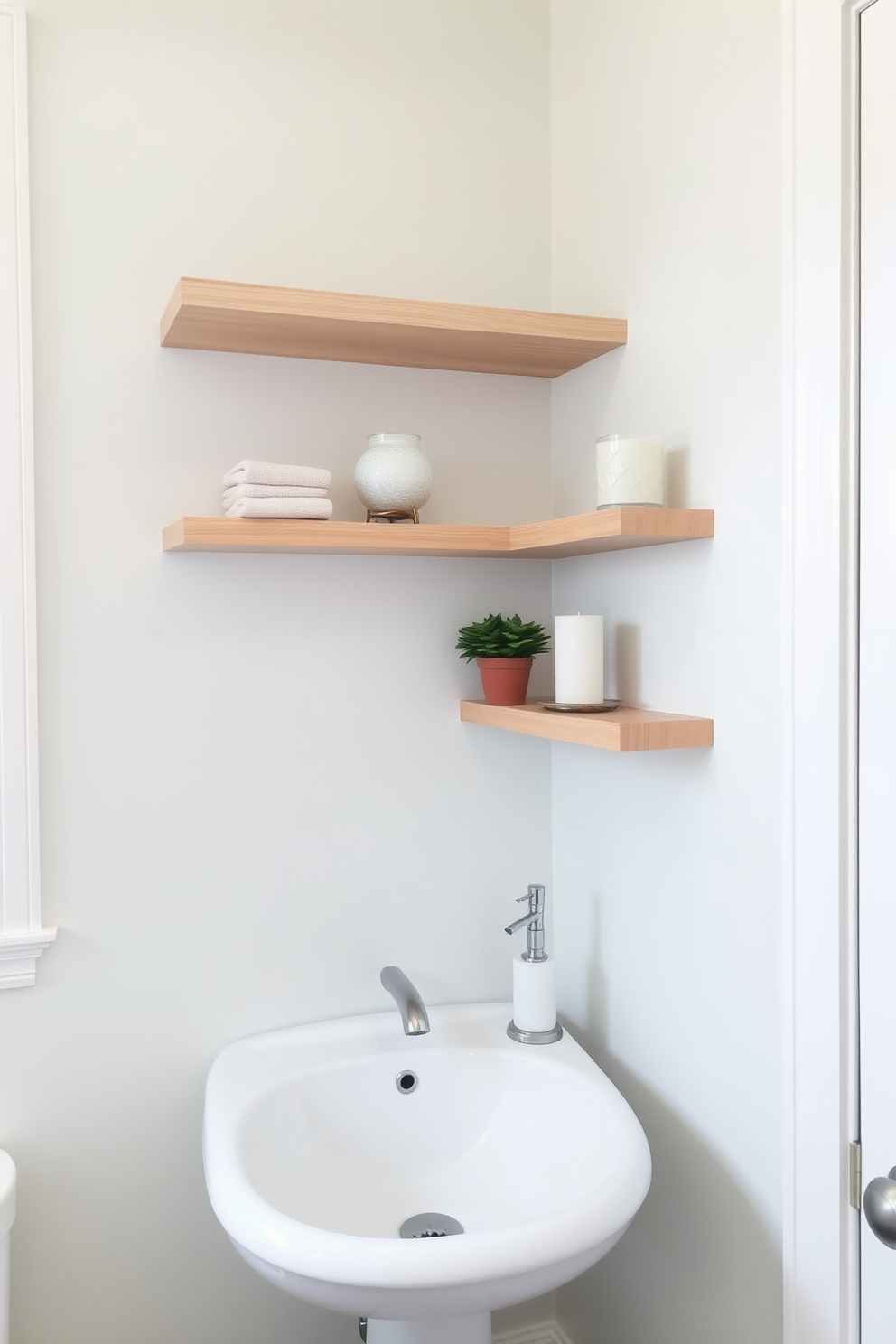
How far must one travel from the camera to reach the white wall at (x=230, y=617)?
1422mm

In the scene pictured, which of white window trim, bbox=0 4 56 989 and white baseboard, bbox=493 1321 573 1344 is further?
white baseboard, bbox=493 1321 573 1344

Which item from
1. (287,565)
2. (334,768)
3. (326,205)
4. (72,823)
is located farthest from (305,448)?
(72,823)

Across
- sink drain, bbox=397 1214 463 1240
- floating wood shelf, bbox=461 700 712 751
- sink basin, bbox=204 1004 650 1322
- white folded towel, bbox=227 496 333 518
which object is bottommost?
sink drain, bbox=397 1214 463 1240

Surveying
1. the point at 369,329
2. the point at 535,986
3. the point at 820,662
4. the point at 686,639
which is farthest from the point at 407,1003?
the point at 369,329

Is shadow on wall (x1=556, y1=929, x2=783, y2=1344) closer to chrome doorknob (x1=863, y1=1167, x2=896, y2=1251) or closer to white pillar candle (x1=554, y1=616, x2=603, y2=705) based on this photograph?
chrome doorknob (x1=863, y1=1167, x2=896, y2=1251)

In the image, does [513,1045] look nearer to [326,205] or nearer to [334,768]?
[334,768]

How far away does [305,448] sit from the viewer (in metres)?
1.54

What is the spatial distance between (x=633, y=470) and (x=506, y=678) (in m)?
0.40

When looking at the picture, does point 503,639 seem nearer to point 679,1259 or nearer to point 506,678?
point 506,678

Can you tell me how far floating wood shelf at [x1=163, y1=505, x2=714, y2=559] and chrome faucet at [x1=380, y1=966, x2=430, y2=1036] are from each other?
24.4 inches

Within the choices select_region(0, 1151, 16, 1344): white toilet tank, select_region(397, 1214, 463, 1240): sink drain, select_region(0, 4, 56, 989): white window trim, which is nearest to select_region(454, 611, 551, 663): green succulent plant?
select_region(0, 4, 56, 989): white window trim

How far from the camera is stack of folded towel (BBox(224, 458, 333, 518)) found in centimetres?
131

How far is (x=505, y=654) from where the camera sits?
1.51m

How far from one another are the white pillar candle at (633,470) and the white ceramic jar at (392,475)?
300mm
